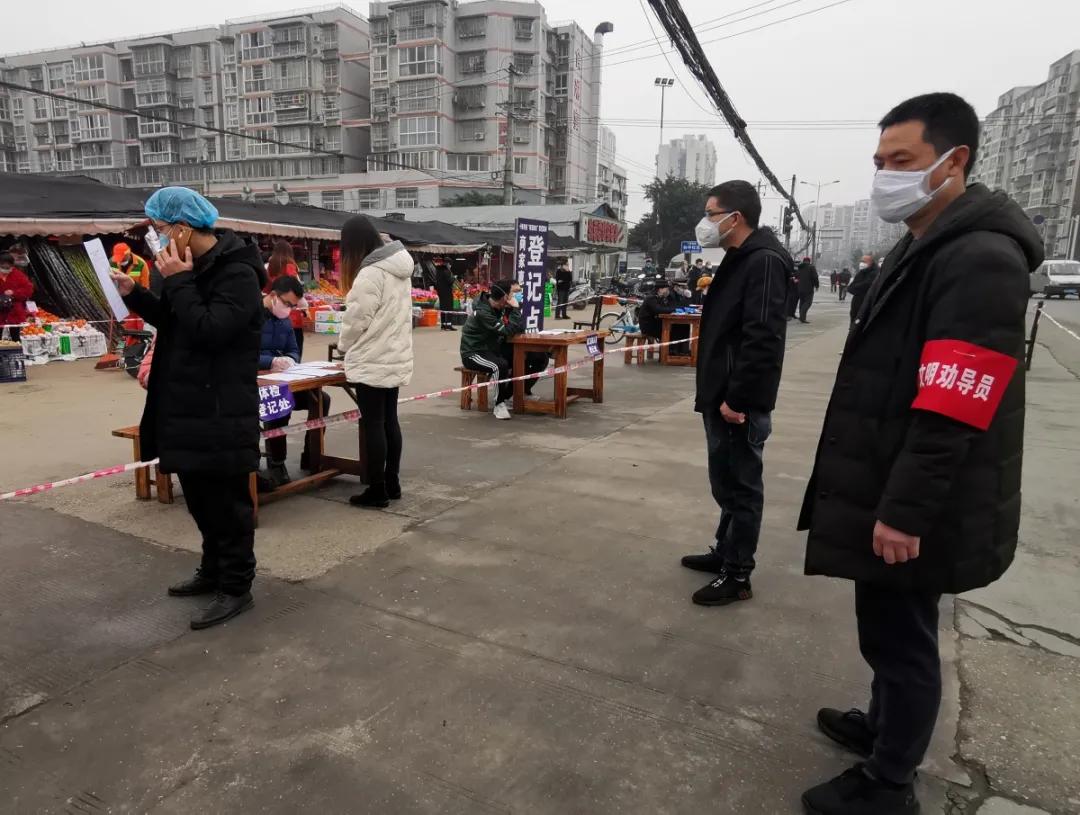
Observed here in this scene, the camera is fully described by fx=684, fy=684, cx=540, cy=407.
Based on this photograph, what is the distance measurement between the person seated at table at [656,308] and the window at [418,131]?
59031 mm

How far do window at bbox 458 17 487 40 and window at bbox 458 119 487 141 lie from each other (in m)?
7.87

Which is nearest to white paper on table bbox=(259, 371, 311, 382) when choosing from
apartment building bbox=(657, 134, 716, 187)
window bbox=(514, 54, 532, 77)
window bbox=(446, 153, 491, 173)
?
window bbox=(446, 153, 491, 173)

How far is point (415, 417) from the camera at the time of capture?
23.7ft

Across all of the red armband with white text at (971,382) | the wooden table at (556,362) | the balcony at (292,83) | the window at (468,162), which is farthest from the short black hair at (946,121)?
the balcony at (292,83)

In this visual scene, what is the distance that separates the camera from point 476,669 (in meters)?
2.66

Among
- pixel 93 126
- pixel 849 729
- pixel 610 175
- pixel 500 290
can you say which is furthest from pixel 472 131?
pixel 849 729

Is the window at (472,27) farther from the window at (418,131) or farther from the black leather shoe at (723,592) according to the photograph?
the black leather shoe at (723,592)

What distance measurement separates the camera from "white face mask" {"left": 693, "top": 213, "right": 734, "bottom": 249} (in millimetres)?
3242

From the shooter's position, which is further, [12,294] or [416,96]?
[416,96]

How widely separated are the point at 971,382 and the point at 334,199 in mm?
68509

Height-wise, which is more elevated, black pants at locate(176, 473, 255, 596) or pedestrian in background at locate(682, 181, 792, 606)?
pedestrian in background at locate(682, 181, 792, 606)

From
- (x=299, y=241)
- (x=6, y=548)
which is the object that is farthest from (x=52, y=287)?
(x=6, y=548)

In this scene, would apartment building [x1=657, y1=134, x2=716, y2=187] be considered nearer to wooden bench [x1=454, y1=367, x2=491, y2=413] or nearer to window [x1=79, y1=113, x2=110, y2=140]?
window [x1=79, y1=113, x2=110, y2=140]

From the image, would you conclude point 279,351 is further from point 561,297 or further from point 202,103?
point 202,103
